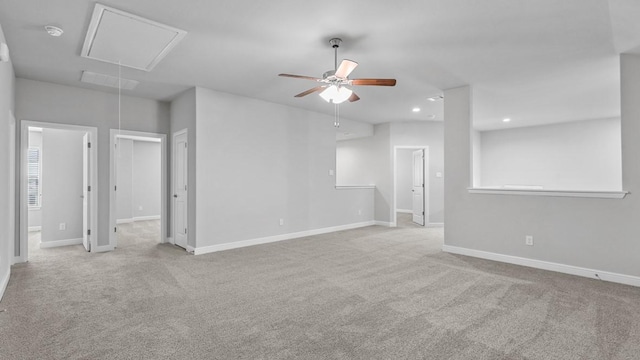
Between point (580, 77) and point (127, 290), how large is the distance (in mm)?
6379

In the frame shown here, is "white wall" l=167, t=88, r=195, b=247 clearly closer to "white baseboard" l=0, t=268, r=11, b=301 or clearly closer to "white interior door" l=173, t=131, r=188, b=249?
"white interior door" l=173, t=131, r=188, b=249

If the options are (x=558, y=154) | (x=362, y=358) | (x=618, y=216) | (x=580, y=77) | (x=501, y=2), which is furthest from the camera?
(x=558, y=154)

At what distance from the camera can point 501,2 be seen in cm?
259

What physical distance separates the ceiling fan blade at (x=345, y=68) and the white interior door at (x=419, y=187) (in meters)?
5.78

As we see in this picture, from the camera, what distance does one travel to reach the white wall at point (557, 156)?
746 centimetres

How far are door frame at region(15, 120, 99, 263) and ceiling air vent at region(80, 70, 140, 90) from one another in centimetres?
85

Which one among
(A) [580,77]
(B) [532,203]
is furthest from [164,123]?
(A) [580,77]

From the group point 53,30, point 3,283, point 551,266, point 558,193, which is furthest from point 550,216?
point 3,283

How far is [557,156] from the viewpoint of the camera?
8164mm

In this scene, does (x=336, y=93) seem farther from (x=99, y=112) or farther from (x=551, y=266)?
(x=99, y=112)

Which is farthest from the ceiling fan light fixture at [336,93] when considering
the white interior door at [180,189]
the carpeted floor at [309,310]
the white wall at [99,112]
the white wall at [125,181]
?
→ the white wall at [125,181]

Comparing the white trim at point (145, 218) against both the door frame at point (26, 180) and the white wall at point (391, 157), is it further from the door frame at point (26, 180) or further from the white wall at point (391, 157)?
the white wall at point (391, 157)

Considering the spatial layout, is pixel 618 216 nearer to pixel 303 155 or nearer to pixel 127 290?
pixel 303 155

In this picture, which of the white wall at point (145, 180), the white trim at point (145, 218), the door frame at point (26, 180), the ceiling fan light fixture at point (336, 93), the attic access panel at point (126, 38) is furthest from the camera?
the white wall at point (145, 180)
